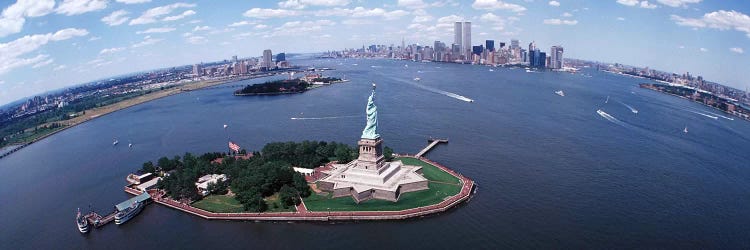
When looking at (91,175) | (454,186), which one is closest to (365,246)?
(454,186)

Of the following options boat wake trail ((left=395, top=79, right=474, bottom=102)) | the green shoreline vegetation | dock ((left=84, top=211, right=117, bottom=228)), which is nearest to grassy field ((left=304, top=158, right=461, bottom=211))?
the green shoreline vegetation

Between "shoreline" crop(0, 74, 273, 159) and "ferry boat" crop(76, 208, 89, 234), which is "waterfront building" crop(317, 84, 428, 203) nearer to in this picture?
"ferry boat" crop(76, 208, 89, 234)

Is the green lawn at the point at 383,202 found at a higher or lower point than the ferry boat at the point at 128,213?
higher

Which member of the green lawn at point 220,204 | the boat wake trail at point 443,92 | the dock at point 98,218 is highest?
the boat wake trail at point 443,92

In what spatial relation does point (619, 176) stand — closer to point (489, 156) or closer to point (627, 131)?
point (489, 156)

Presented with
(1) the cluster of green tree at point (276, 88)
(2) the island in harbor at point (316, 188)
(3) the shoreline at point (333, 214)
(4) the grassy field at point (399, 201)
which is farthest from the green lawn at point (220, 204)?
(1) the cluster of green tree at point (276, 88)

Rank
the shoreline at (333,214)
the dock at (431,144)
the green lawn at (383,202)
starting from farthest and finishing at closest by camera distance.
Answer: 1. the dock at (431,144)
2. the green lawn at (383,202)
3. the shoreline at (333,214)

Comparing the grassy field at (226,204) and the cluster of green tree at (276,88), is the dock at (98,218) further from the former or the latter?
the cluster of green tree at (276,88)

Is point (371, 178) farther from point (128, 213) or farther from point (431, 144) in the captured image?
point (128, 213)
